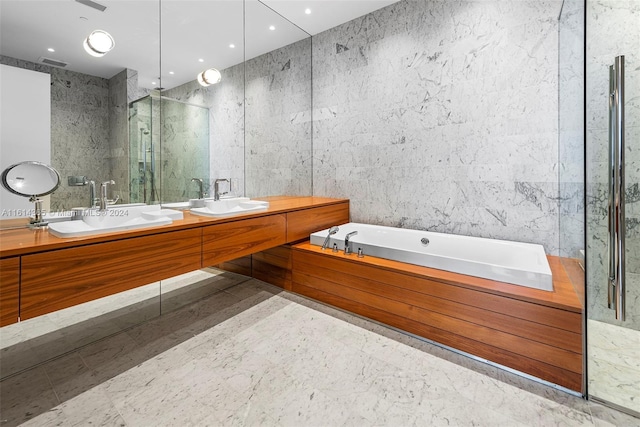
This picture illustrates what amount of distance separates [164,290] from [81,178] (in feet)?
3.44

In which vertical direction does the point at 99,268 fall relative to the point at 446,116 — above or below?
below

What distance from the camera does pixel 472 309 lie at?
1.74 m

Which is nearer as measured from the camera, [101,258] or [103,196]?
[101,258]

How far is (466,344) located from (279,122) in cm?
270

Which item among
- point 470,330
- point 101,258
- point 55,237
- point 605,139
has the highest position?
point 605,139

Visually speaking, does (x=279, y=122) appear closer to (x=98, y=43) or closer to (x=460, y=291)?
(x=98, y=43)

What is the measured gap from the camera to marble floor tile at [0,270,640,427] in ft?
4.39

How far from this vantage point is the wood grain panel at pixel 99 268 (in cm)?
123

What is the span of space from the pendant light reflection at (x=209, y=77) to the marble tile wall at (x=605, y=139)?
253cm

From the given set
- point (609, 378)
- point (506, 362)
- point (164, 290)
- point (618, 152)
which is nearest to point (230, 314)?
point (164, 290)

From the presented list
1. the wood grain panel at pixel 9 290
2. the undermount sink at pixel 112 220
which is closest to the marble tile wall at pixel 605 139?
the undermount sink at pixel 112 220

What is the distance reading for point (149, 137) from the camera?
2.17 m

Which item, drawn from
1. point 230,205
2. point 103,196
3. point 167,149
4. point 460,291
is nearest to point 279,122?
point 230,205

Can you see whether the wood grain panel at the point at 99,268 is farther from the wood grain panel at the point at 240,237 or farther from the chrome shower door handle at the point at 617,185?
the chrome shower door handle at the point at 617,185
